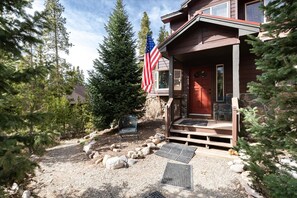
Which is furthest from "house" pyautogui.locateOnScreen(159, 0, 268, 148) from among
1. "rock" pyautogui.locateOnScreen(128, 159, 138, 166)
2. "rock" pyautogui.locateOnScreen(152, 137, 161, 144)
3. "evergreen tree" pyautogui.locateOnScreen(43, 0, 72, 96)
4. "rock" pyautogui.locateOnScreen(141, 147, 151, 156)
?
"evergreen tree" pyautogui.locateOnScreen(43, 0, 72, 96)

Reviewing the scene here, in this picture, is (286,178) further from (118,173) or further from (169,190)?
(118,173)

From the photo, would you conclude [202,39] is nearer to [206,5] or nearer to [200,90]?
[200,90]

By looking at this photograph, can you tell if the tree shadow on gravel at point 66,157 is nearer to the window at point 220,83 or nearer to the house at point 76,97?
the house at point 76,97

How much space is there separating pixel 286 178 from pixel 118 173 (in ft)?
11.2

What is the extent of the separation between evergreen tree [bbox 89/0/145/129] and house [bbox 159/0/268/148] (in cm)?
177

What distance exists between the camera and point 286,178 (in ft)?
6.46

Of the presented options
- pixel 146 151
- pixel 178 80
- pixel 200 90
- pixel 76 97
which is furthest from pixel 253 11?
pixel 76 97

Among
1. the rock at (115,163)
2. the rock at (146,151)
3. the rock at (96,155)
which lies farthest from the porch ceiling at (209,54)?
the rock at (96,155)

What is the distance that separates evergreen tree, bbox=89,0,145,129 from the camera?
7.19 meters

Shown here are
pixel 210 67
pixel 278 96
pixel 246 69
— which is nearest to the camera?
pixel 278 96

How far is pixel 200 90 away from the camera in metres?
8.31

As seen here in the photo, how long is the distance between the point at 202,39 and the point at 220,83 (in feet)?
8.87

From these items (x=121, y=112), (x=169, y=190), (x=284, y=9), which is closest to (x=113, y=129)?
(x=121, y=112)

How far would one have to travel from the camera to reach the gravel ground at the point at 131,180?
333cm
